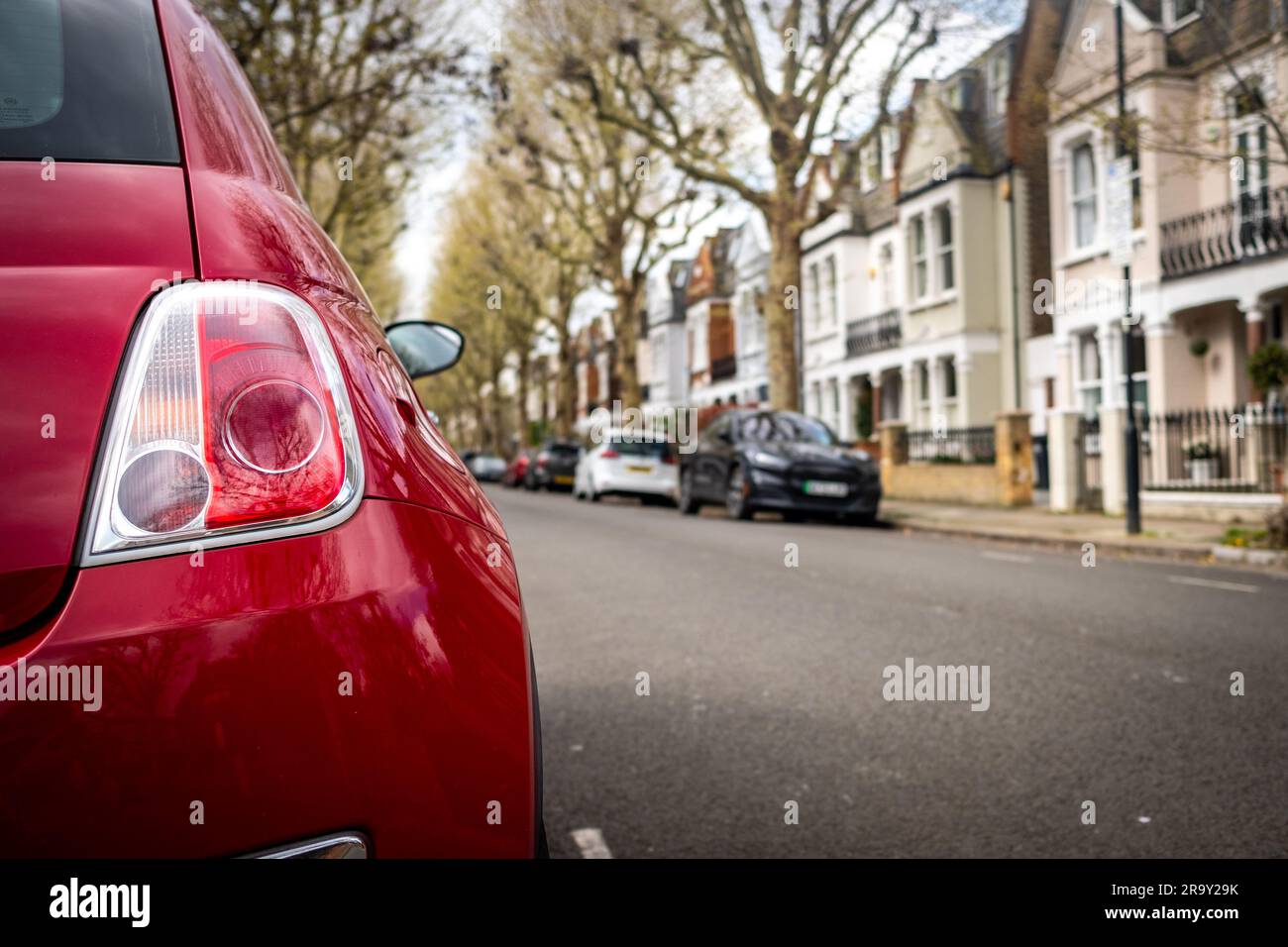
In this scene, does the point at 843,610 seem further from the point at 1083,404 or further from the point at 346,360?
the point at 1083,404

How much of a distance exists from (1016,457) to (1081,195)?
7.89 meters

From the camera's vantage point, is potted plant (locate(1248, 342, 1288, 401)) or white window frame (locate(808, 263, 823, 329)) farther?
white window frame (locate(808, 263, 823, 329))

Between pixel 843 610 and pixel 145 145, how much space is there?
21.4 ft

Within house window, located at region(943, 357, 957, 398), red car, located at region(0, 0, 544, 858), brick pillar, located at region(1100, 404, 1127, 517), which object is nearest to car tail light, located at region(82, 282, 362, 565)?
red car, located at region(0, 0, 544, 858)

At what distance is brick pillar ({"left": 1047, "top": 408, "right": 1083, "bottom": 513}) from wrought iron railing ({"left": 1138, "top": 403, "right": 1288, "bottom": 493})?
100cm

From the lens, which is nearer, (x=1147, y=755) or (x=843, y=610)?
(x=1147, y=755)

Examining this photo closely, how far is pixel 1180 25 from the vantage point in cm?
2231

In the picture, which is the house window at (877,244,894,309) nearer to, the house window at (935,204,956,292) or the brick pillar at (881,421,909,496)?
the house window at (935,204,956,292)

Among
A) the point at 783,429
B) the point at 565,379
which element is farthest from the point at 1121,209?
the point at 565,379

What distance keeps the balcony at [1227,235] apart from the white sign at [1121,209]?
5.87 meters

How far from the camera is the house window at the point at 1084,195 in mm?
24688

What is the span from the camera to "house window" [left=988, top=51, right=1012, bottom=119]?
30922 mm
